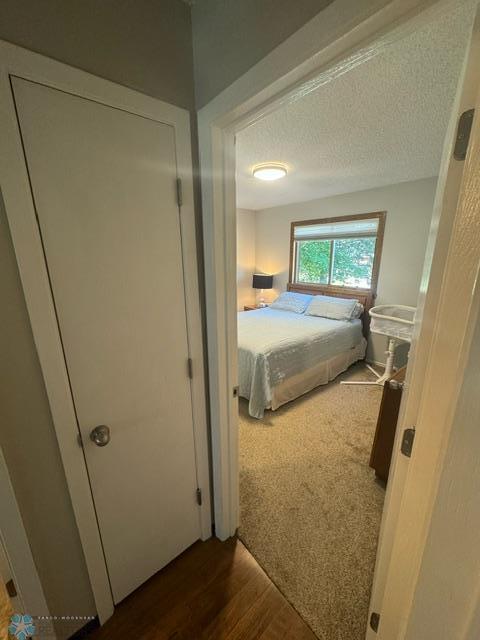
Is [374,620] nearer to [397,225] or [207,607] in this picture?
[207,607]

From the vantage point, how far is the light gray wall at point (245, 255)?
489 cm

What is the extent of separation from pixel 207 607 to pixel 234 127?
207 cm

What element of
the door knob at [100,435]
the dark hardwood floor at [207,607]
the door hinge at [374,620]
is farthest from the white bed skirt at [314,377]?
the door knob at [100,435]

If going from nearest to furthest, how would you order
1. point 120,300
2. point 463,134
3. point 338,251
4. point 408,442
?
point 463,134, point 408,442, point 120,300, point 338,251

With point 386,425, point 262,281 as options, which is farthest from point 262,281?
point 386,425

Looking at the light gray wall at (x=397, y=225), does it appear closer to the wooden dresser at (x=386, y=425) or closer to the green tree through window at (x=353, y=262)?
the green tree through window at (x=353, y=262)

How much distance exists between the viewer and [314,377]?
9.95 ft

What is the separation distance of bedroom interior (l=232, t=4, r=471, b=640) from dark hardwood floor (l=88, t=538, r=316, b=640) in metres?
0.08

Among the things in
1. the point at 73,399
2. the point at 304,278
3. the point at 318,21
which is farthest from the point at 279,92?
the point at 304,278

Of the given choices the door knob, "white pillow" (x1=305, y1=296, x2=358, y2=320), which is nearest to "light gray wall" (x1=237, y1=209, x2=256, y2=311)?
"white pillow" (x1=305, y1=296, x2=358, y2=320)

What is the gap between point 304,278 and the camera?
4562 millimetres

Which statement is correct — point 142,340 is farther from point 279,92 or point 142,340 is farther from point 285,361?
point 285,361

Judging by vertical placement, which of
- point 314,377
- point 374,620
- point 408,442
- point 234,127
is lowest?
point 314,377

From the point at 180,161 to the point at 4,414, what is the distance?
1.08 m
